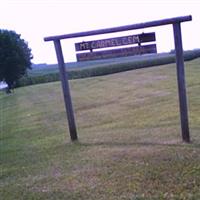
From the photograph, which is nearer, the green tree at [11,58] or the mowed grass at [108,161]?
the mowed grass at [108,161]

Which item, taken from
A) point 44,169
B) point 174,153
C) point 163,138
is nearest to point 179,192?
point 174,153

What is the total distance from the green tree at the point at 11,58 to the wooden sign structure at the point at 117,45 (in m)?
48.0

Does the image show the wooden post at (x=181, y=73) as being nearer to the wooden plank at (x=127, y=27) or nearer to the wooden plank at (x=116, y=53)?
the wooden plank at (x=127, y=27)

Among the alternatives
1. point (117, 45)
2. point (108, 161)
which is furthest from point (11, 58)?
point (108, 161)

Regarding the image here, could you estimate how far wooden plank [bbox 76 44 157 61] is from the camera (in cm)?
838

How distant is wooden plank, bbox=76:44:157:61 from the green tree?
48.0 metres

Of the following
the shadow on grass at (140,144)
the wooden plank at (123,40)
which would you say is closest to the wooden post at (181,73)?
the shadow on grass at (140,144)

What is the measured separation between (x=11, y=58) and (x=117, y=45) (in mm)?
48795

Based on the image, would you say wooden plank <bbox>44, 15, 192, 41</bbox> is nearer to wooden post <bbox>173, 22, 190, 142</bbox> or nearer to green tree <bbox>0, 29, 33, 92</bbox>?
wooden post <bbox>173, 22, 190, 142</bbox>

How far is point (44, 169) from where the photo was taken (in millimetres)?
7008

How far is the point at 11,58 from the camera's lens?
183ft

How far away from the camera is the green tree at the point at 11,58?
183ft

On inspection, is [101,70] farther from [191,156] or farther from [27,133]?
[191,156]

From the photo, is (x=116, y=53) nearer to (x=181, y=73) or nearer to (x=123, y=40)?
(x=123, y=40)
